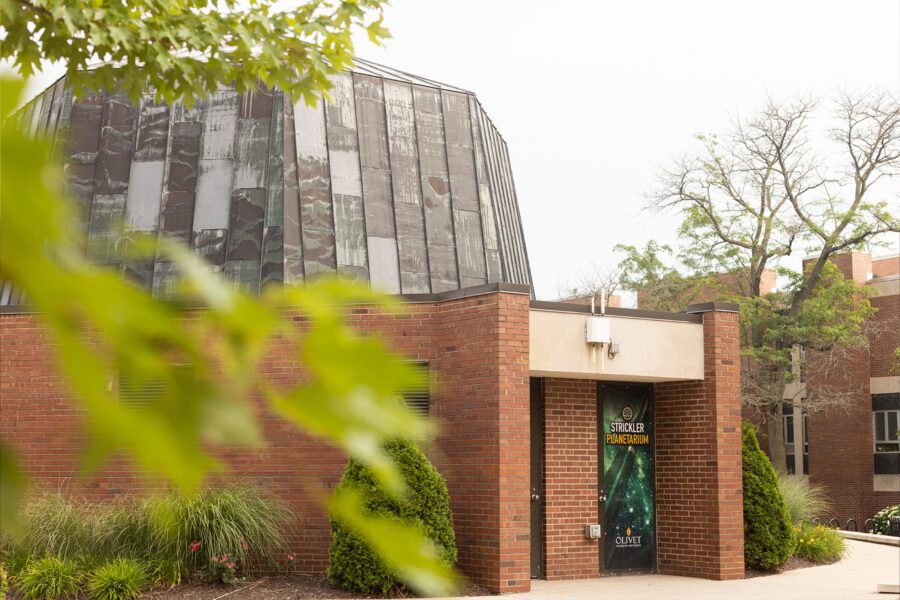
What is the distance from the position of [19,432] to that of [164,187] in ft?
17.1

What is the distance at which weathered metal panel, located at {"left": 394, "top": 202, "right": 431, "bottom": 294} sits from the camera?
731 inches

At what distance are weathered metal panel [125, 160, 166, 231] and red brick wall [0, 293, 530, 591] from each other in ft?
10.5

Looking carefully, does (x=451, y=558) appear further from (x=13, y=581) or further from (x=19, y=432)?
(x=19, y=432)

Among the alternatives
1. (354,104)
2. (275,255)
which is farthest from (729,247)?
(275,255)

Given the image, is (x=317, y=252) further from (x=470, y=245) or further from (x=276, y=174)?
(x=470, y=245)

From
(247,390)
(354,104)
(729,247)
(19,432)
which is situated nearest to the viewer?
(247,390)

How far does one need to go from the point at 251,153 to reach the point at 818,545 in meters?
12.1

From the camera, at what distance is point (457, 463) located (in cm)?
1436

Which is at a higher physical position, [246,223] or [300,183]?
[300,183]

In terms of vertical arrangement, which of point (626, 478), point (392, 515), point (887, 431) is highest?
point (887, 431)

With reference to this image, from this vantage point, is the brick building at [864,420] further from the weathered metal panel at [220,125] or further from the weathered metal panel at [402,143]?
the weathered metal panel at [220,125]

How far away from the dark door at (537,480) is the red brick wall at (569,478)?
74 mm

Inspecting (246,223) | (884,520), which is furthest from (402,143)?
(884,520)

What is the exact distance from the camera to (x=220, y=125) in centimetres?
1888
